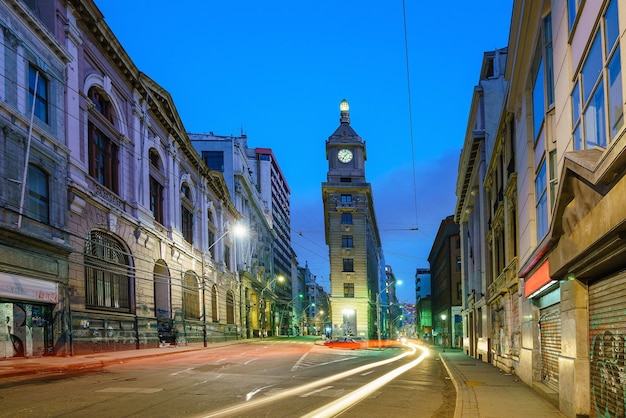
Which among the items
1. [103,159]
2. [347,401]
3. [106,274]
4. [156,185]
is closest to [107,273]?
[106,274]

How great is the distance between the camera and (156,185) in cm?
4012

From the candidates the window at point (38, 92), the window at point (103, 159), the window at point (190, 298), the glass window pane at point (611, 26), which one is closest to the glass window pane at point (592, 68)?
the glass window pane at point (611, 26)

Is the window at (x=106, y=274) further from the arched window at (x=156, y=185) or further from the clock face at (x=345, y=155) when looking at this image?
the clock face at (x=345, y=155)

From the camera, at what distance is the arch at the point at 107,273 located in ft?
90.9

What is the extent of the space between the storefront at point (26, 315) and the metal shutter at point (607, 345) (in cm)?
1914

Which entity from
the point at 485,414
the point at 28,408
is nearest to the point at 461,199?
the point at 485,414

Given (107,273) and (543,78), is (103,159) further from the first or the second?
(543,78)

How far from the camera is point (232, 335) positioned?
58.8 meters

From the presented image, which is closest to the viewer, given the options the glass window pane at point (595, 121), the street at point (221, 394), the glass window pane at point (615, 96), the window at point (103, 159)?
the glass window pane at point (615, 96)

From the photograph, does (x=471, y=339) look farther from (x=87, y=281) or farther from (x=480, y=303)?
(x=87, y=281)

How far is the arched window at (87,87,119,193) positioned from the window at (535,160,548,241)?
2226 centimetres

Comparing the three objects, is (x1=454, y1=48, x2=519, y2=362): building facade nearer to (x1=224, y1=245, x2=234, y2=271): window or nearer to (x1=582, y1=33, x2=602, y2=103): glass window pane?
(x1=582, y1=33, x2=602, y2=103): glass window pane

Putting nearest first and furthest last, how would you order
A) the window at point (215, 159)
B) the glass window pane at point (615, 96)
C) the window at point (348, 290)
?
the glass window pane at point (615, 96) → the window at point (215, 159) → the window at point (348, 290)

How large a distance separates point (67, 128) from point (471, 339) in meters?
27.4
